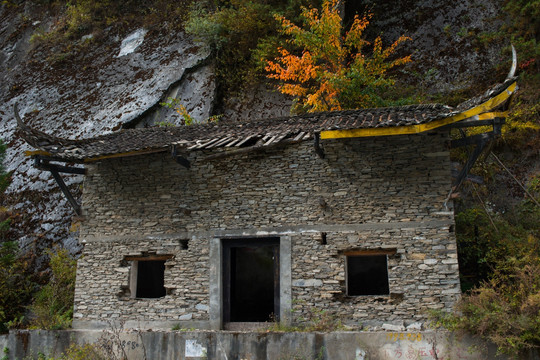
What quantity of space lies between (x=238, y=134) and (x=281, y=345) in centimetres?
446

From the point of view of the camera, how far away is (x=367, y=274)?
1388 cm

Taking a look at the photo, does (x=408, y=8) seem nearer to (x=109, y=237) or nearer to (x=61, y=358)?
(x=109, y=237)

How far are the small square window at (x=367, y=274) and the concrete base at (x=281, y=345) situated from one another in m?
5.82

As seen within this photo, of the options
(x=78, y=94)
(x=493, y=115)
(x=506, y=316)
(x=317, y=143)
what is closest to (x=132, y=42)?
(x=78, y=94)

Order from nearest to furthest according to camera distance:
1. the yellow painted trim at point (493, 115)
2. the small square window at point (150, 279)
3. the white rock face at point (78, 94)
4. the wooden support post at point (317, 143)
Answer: the yellow painted trim at point (493, 115) < the wooden support post at point (317, 143) < the small square window at point (150, 279) < the white rock face at point (78, 94)

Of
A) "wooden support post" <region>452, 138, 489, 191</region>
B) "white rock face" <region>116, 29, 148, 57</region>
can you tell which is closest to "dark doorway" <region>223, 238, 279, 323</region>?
"wooden support post" <region>452, 138, 489, 191</region>

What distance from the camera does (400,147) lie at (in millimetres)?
9289

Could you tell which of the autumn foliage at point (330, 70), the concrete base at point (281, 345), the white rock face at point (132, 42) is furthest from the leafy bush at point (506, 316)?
the white rock face at point (132, 42)

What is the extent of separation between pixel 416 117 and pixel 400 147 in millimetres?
701

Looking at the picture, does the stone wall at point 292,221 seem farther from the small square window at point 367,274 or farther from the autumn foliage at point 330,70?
the autumn foliage at point 330,70

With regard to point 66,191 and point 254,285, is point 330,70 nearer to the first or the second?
point 254,285

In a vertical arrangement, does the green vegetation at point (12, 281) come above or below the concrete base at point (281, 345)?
above

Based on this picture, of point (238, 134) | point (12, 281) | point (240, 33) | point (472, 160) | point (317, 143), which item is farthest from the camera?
point (240, 33)

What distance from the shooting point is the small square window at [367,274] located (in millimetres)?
13734
